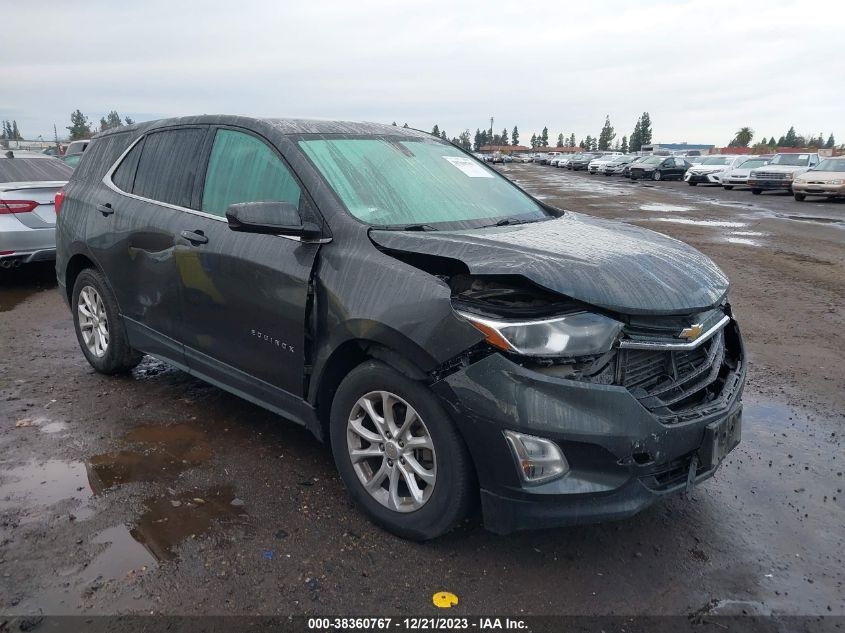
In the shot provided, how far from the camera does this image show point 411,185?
3605 millimetres

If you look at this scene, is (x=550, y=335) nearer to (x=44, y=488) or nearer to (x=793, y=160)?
(x=44, y=488)

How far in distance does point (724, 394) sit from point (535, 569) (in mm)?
1134

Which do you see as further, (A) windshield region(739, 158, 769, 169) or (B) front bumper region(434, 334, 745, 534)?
(A) windshield region(739, 158, 769, 169)

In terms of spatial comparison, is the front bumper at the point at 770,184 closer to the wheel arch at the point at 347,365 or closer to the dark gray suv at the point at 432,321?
the dark gray suv at the point at 432,321

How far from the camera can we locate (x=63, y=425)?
4156mm

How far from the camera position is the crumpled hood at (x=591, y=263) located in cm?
262

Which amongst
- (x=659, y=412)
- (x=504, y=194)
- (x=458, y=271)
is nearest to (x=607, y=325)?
(x=659, y=412)

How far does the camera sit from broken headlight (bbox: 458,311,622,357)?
2.52 m

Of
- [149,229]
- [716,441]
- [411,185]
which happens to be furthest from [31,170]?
[716,441]

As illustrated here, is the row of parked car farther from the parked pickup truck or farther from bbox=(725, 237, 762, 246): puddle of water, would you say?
bbox=(725, 237, 762, 246): puddle of water

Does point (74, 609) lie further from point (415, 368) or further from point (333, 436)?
point (415, 368)

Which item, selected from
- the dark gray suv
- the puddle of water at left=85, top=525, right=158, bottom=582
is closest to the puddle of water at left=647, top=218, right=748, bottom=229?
the dark gray suv

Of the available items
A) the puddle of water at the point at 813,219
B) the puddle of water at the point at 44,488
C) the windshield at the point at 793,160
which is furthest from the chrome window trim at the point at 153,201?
the windshield at the point at 793,160

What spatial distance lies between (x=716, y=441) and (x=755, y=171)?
27.4m
